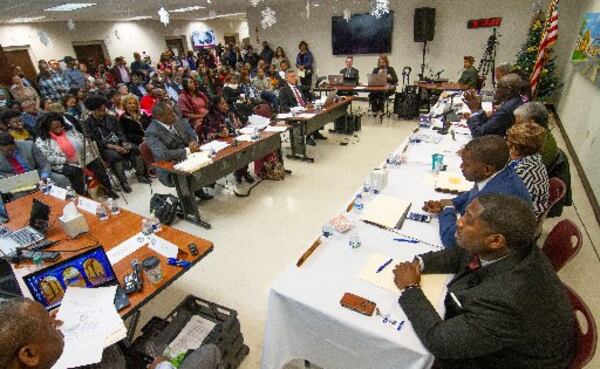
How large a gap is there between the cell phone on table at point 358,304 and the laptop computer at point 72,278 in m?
1.05

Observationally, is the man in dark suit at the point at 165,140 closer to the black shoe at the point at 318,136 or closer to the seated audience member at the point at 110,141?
the seated audience member at the point at 110,141

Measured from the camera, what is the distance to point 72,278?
153 centimetres

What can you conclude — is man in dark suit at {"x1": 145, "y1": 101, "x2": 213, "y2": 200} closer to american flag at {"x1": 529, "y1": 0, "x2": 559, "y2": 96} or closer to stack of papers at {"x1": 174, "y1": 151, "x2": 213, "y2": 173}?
stack of papers at {"x1": 174, "y1": 151, "x2": 213, "y2": 173}

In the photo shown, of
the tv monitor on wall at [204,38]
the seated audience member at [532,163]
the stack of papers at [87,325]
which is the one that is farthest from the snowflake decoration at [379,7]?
the tv monitor on wall at [204,38]

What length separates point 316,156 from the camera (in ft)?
18.1

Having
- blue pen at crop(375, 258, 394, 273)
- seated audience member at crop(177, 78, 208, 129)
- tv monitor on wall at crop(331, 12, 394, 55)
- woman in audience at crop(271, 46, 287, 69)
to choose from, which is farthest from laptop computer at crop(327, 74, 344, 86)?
blue pen at crop(375, 258, 394, 273)

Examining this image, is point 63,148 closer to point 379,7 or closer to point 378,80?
point 378,80

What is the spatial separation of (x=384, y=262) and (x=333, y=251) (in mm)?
276

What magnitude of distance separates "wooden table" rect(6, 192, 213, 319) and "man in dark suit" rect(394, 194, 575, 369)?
1.25 meters

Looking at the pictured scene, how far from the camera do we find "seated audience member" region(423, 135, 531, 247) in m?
1.74

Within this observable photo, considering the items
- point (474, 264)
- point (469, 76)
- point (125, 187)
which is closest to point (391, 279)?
point (474, 264)

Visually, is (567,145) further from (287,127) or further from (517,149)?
(287,127)

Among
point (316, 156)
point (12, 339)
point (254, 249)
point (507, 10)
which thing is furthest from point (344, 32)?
point (12, 339)

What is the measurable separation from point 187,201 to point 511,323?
3.41m
